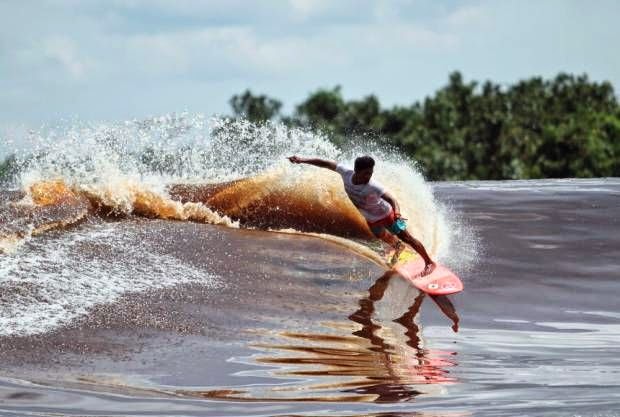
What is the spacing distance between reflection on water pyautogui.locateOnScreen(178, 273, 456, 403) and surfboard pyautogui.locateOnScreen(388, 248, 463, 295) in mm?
879

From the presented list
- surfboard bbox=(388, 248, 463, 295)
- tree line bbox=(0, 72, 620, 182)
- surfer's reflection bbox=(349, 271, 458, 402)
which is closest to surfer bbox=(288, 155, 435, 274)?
surfboard bbox=(388, 248, 463, 295)

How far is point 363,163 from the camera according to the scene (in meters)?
14.3

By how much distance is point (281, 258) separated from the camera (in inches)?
597

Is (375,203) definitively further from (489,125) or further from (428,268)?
(489,125)

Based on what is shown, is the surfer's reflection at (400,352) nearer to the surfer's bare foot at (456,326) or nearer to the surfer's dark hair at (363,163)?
the surfer's bare foot at (456,326)

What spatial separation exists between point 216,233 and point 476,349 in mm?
6042

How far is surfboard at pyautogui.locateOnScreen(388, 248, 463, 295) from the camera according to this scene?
13.9 metres

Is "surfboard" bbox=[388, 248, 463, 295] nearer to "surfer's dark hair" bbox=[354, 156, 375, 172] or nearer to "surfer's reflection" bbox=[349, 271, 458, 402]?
"surfer's reflection" bbox=[349, 271, 458, 402]

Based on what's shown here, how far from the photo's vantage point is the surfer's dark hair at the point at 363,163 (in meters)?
14.3

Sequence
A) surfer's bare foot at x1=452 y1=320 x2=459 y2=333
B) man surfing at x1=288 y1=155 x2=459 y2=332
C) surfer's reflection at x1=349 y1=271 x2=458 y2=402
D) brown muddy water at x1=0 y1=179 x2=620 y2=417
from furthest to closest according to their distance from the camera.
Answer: man surfing at x1=288 y1=155 x2=459 y2=332 → surfer's bare foot at x1=452 y1=320 x2=459 y2=333 → surfer's reflection at x1=349 y1=271 x2=458 y2=402 → brown muddy water at x1=0 y1=179 x2=620 y2=417

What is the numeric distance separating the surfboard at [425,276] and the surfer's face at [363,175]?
1258 mm

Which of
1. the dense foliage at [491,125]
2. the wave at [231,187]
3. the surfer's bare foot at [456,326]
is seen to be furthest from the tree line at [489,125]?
the surfer's bare foot at [456,326]

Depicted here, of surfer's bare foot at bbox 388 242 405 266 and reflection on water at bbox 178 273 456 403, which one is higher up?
surfer's bare foot at bbox 388 242 405 266

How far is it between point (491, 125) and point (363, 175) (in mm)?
59645
